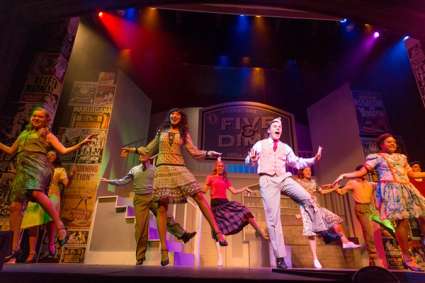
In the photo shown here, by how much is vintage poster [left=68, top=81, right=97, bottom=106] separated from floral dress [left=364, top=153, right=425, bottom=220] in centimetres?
610

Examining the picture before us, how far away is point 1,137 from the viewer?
457 centimetres

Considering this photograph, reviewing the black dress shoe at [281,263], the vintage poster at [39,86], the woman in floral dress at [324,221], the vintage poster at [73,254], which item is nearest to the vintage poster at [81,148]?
the vintage poster at [39,86]

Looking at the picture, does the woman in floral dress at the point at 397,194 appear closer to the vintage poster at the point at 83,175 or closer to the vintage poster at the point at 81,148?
the vintage poster at the point at 83,175

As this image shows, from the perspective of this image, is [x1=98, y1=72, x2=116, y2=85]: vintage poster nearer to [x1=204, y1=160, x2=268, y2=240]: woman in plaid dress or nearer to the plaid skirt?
[x1=204, y1=160, x2=268, y2=240]: woman in plaid dress

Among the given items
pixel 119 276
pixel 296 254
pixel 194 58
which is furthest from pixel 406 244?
pixel 194 58

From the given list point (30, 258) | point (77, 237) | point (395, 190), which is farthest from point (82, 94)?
point (395, 190)

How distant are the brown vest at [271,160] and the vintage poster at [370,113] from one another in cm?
435

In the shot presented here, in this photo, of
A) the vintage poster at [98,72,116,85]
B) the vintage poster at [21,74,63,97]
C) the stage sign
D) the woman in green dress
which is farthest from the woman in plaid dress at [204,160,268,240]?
the vintage poster at [98,72,116,85]

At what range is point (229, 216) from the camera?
481cm

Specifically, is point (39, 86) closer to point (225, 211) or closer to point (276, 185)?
point (225, 211)

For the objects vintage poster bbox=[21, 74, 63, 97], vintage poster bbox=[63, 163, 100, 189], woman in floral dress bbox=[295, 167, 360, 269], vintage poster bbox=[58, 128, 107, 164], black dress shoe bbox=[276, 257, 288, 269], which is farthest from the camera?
vintage poster bbox=[58, 128, 107, 164]

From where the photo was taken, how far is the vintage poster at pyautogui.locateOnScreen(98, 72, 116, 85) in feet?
23.4

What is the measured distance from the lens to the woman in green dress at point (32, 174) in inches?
121

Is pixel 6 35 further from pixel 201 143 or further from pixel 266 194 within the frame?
pixel 201 143
